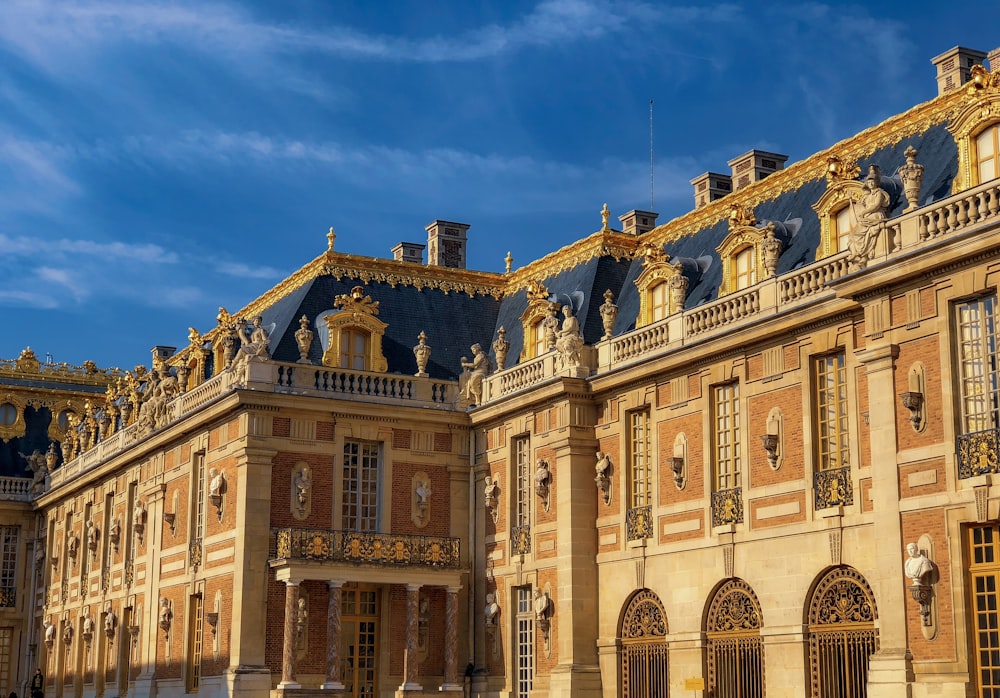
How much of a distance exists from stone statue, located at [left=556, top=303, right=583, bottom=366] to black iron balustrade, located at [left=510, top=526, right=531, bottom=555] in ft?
12.5

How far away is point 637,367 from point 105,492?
20.7 metres

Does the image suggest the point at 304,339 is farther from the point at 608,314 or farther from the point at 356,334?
the point at 608,314

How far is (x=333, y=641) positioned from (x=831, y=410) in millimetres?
12512

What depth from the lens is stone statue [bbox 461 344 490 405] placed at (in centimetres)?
3541

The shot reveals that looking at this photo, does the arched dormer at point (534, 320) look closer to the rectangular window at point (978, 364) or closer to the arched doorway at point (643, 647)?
the arched doorway at point (643, 647)

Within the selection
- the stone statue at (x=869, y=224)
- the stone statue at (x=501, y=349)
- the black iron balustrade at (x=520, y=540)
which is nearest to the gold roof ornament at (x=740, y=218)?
the stone statue at (x=869, y=224)

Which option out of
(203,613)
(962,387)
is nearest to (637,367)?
(962,387)

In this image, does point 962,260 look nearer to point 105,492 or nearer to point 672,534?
point 672,534

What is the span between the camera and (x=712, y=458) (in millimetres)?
27578

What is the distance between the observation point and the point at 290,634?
3183 centimetres

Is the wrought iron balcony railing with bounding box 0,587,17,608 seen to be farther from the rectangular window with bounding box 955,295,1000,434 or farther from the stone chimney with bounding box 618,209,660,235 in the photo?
the rectangular window with bounding box 955,295,1000,434

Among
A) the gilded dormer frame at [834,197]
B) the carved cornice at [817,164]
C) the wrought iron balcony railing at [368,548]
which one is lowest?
the wrought iron balcony railing at [368,548]

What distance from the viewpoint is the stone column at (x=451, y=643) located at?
3356 centimetres

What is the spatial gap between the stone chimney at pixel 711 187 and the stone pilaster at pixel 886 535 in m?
13.4
